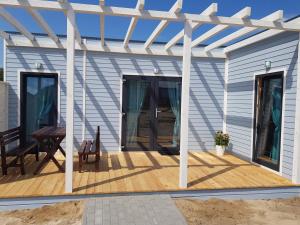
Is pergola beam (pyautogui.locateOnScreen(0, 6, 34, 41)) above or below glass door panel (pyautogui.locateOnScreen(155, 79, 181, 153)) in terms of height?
A: above

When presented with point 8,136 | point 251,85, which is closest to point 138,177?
point 8,136

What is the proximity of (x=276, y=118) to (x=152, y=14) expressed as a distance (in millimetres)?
2968

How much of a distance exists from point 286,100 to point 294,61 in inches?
25.9

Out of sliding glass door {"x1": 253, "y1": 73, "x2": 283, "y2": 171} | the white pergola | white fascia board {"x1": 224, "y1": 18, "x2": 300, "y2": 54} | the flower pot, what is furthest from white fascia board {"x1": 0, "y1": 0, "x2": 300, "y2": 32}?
the flower pot

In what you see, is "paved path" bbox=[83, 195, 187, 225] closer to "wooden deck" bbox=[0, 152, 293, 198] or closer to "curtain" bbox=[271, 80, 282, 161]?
"wooden deck" bbox=[0, 152, 293, 198]

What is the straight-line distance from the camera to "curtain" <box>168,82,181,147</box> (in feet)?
21.9

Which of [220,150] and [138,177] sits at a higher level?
[220,150]

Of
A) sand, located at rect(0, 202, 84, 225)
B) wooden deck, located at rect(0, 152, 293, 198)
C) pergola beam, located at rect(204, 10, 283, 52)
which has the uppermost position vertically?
pergola beam, located at rect(204, 10, 283, 52)

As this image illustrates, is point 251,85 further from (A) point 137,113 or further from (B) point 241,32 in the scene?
(A) point 137,113

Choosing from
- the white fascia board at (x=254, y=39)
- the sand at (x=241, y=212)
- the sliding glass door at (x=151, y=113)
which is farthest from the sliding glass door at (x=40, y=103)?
the white fascia board at (x=254, y=39)

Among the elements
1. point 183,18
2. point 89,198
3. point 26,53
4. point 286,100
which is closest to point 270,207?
point 286,100

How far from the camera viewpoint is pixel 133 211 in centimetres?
337

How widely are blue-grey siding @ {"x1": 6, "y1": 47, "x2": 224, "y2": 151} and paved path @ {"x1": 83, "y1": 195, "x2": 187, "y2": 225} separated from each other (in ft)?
9.42

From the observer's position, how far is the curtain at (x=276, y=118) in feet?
16.1
